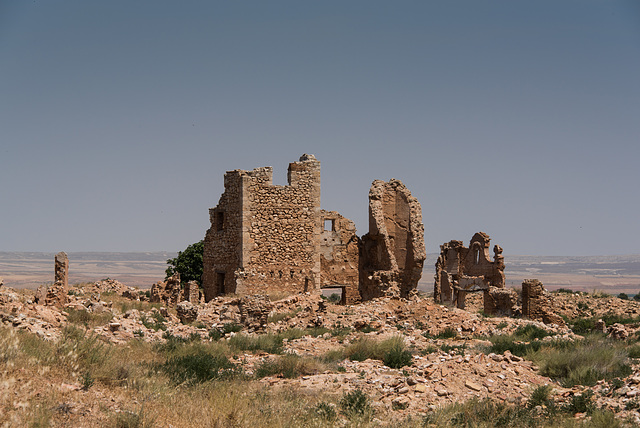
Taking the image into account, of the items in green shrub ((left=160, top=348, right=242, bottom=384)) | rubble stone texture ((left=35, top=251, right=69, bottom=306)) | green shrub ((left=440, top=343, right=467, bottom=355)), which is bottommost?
green shrub ((left=440, top=343, right=467, bottom=355))

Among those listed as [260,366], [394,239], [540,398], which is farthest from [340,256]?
[540,398]

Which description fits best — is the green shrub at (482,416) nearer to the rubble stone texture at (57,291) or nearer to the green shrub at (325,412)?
the green shrub at (325,412)

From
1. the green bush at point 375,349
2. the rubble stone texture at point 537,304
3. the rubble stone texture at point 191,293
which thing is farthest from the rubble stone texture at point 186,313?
the rubble stone texture at point 537,304

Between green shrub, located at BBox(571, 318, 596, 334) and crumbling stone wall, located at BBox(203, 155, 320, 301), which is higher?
crumbling stone wall, located at BBox(203, 155, 320, 301)

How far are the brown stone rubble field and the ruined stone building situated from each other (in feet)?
8.53

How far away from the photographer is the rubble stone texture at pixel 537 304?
2325 cm

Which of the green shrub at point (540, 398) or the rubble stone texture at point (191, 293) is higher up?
the rubble stone texture at point (191, 293)

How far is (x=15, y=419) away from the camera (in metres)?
6.95

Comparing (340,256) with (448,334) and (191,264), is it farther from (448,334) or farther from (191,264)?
(191,264)

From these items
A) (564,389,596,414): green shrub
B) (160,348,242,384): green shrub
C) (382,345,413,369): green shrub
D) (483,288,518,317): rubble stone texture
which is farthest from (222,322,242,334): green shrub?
(483,288,518,317): rubble stone texture

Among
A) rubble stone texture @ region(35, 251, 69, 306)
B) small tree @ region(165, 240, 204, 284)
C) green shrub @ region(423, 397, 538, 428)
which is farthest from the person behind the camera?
small tree @ region(165, 240, 204, 284)

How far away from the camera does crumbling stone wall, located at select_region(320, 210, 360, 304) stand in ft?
86.6

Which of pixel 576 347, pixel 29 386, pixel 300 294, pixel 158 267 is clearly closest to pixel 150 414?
pixel 29 386

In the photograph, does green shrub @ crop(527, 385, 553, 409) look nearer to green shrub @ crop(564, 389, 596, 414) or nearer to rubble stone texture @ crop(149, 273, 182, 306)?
green shrub @ crop(564, 389, 596, 414)
